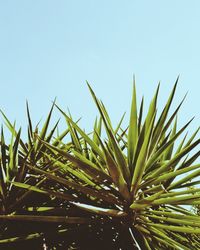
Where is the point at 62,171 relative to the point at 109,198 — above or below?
above

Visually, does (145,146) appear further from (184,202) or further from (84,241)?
(84,241)

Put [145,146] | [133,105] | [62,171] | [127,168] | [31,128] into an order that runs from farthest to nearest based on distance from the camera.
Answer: [31,128] < [62,171] < [133,105] < [127,168] < [145,146]

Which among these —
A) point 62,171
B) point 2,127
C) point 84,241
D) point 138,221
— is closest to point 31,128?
point 2,127

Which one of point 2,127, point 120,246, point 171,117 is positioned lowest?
point 120,246

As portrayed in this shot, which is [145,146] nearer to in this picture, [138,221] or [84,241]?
[138,221]

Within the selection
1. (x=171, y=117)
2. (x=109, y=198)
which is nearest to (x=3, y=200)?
(x=109, y=198)

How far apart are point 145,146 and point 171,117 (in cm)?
52

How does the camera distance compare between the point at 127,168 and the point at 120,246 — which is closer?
the point at 127,168

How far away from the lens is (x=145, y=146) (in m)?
2.13

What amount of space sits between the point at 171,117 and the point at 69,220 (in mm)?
1038

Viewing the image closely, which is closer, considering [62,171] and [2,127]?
[62,171]

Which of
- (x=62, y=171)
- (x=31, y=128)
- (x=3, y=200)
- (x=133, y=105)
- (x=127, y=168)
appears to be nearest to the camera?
(x=127, y=168)

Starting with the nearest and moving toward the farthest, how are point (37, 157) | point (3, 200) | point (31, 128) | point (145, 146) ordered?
1. point (145, 146)
2. point (3, 200)
3. point (37, 157)
4. point (31, 128)

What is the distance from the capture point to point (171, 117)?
2553 mm
